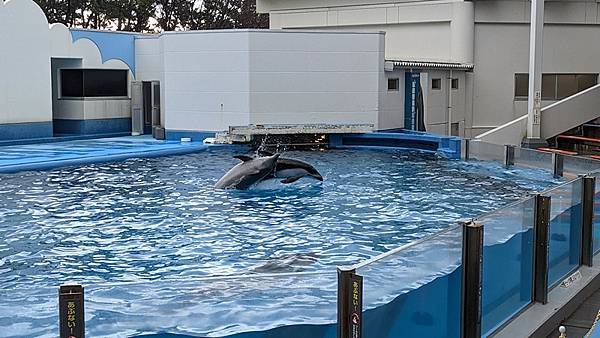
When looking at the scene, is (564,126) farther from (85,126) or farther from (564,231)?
(564,231)

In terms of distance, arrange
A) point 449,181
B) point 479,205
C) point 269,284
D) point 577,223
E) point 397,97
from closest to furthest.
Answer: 1. point 269,284
2. point 577,223
3. point 479,205
4. point 449,181
5. point 397,97

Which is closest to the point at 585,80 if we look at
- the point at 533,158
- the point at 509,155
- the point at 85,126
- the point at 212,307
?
the point at 509,155

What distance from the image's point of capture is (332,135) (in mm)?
20094

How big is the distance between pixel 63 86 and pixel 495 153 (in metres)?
12.4

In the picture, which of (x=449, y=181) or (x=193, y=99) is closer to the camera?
(x=449, y=181)

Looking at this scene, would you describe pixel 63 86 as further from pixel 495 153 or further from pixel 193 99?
pixel 495 153

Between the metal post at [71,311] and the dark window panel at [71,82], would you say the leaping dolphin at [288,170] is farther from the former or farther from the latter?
the dark window panel at [71,82]

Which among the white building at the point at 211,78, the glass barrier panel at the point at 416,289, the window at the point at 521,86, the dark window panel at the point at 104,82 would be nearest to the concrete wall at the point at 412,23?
the window at the point at 521,86

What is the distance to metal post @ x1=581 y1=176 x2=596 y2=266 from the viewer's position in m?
6.57

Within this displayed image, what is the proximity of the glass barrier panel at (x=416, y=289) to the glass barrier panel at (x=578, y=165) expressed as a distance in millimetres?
4476

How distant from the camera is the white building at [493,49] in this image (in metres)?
23.7

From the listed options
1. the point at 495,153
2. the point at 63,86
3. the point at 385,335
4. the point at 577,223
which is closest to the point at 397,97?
the point at 495,153

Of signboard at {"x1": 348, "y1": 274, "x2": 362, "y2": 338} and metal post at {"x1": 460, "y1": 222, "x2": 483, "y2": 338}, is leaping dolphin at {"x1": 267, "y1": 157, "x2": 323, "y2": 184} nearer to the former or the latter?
metal post at {"x1": 460, "y1": 222, "x2": 483, "y2": 338}

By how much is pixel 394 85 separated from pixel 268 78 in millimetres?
3694
